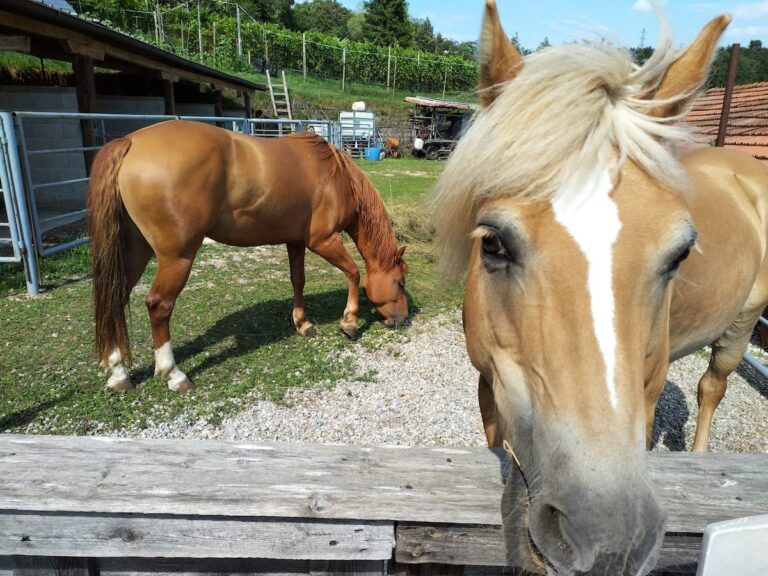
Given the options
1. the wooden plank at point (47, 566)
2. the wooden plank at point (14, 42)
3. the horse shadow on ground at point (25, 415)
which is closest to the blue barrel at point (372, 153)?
the wooden plank at point (14, 42)

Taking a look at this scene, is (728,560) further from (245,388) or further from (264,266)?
(264,266)

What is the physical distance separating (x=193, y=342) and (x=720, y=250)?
164 inches

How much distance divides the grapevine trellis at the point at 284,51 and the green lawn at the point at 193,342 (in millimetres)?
23917

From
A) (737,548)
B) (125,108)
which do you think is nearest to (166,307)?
(737,548)

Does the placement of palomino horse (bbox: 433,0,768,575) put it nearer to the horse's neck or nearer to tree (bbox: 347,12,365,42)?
the horse's neck

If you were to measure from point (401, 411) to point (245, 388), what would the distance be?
126cm

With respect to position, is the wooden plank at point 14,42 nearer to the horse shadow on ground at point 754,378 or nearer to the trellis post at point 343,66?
the horse shadow on ground at point 754,378

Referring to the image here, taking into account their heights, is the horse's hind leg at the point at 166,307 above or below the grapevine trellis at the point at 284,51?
below

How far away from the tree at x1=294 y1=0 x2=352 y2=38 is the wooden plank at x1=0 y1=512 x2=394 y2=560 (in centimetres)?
8412

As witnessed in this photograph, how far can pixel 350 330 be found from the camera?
4840 mm

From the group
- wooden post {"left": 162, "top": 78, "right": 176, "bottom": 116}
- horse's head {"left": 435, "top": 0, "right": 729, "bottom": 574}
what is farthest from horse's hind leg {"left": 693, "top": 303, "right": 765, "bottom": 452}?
wooden post {"left": 162, "top": 78, "right": 176, "bottom": 116}

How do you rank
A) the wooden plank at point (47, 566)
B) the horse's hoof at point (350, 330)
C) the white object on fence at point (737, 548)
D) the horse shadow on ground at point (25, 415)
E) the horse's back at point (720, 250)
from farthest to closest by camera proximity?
the horse's hoof at point (350, 330)
the horse shadow on ground at point (25, 415)
the horse's back at point (720, 250)
the wooden plank at point (47, 566)
the white object on fence at point (737, 548)

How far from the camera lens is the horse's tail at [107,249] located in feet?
11.5

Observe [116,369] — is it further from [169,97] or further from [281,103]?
[281,103]
